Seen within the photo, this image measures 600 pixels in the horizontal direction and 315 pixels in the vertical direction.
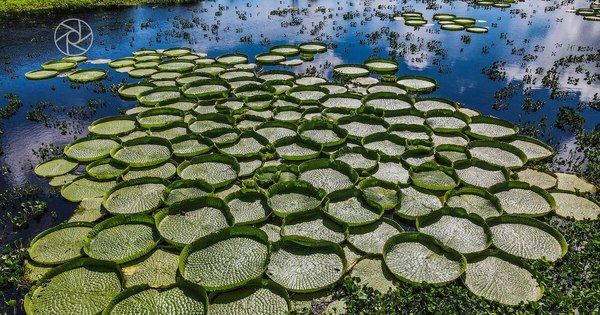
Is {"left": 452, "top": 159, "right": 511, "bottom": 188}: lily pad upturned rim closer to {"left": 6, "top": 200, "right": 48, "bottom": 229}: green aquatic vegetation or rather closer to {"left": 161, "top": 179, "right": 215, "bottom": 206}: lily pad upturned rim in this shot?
{"left": 161, "top": 179, "right": 215, "bottom": 206}: lily pad upturned rim

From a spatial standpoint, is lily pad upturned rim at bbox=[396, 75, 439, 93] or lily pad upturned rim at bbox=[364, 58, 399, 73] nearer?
lily pad upturned rim at bbox=[396, 75, 439, 93]

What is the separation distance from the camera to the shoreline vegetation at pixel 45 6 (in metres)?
22.7

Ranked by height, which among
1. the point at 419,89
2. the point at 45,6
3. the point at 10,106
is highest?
the point at 45,6

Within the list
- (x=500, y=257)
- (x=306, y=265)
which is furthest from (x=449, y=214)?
(x=306, y=265)

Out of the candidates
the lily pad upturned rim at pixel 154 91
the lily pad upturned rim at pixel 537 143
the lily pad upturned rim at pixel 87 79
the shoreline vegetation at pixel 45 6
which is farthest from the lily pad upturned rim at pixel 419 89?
the shoreline vegetation at pixel 45 6

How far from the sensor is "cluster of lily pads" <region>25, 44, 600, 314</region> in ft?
19.3

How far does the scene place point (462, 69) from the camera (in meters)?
15.1

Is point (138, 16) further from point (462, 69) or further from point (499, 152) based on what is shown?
point (499, 152)

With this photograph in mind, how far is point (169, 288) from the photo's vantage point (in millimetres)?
5766

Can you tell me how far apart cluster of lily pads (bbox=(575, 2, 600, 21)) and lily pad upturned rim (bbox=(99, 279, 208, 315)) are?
25.9 meters

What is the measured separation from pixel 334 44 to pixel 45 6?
19.1 metres

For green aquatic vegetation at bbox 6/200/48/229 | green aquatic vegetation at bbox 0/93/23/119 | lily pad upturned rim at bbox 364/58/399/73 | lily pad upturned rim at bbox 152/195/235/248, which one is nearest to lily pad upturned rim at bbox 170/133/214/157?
lily pad upturned rim at bbox 152/195/235/248

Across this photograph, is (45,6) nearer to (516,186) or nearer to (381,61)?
(381,61)

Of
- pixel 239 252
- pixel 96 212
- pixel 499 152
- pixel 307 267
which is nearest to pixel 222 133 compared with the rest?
pixel 96 212
